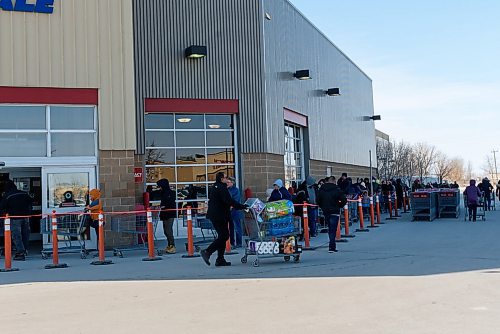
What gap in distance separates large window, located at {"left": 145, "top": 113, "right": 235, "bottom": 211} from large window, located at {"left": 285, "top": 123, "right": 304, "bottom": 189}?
4.37 metres

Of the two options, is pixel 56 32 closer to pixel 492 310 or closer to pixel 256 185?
pixel 256 185

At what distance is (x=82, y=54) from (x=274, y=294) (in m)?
10.4

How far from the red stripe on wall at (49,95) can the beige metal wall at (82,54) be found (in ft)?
0.46

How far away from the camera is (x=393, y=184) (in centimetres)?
2941

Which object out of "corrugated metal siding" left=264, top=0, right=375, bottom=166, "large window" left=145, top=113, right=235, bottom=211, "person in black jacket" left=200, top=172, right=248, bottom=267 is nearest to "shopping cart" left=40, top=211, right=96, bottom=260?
"person in black jacket" left=200, top=172, right=248, bottom=267

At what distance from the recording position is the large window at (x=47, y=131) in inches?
638

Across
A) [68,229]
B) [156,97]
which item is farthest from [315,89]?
[68,229]

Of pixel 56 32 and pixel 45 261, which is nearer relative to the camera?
pixel 45 261

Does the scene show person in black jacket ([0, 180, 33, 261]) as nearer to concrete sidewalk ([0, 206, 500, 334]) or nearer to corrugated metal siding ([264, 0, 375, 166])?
concrete sidewalk ([0, 206, 500, 334])

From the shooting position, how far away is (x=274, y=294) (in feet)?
29.7

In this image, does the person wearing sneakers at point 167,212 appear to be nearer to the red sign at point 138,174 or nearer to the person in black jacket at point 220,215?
the person in black jacket at point 220,215

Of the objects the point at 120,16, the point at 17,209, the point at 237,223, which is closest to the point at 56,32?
the point at 120,16

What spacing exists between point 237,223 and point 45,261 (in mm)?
5107

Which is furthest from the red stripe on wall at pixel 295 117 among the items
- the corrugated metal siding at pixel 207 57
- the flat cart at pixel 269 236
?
the flat cart at pixel 269 236
